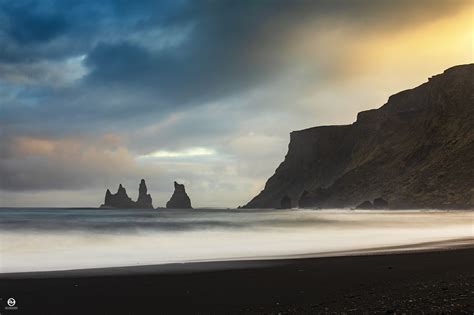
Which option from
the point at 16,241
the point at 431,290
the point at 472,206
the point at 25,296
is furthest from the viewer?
the point at 472,206

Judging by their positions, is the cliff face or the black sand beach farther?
the cliff face

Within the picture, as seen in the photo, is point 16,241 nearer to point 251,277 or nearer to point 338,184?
point 251,277

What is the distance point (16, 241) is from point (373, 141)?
15576 centimetres

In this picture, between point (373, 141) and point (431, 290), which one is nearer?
point (431, 290)

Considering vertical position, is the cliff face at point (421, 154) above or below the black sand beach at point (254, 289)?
above

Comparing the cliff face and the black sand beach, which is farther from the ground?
the cliff face

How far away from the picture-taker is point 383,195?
142875 millimetres

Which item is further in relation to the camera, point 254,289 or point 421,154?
point 421,154

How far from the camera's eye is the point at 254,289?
37.3 ft

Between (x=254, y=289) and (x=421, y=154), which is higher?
(x=421, y=154)

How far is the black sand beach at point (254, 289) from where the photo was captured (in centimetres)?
907

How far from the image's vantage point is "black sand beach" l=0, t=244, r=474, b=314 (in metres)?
9.07

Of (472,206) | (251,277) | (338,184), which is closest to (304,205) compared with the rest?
(338,184)

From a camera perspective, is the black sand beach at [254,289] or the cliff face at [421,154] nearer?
the black sand beach at [254,289]
